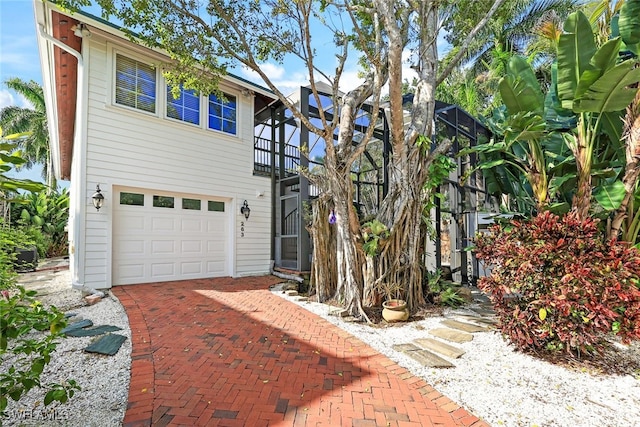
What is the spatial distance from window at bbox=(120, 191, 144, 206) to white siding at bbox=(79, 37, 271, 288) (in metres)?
0.22

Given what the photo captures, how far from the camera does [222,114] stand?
8414 millimetres

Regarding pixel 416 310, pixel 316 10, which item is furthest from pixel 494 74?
pixel 416 310

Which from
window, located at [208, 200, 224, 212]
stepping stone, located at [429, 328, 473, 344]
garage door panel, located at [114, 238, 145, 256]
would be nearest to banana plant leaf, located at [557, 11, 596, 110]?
stepping stone, located at [429, 328, 473, 344]

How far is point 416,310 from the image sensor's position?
5.29 meters

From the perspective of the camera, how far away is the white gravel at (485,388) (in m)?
2.41

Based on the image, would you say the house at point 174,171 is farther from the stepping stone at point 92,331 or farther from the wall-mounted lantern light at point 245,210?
the stepping stone at point 92,331

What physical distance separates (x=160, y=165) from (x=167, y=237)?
5.62 ft

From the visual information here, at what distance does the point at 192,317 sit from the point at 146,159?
13.9 feet

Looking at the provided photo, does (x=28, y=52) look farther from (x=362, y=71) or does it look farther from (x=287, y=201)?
(x=362, y=71)

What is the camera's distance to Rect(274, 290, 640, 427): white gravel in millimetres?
2467

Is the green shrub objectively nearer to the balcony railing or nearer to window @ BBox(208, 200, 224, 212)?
the balcony railing

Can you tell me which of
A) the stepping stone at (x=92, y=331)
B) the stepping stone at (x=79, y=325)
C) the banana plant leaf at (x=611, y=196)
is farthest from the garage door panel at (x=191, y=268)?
the banana plant leaf at (x=611, y=196)

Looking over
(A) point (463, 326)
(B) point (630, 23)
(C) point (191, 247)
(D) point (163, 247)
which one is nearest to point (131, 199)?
(D) point (163, 247)

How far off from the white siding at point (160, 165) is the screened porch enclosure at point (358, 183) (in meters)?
0.63
